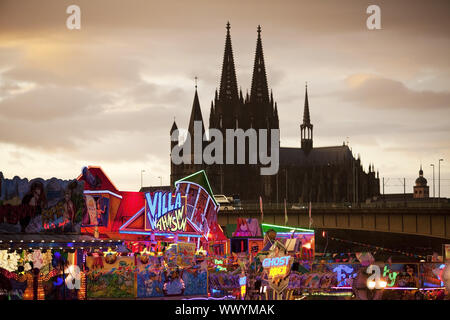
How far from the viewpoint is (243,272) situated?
41.5 m

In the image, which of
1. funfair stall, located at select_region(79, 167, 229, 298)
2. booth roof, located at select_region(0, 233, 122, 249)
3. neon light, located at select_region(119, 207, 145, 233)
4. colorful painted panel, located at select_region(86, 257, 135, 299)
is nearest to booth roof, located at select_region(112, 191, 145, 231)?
funfair stall, located at select_region(79, 167, 229, 298)

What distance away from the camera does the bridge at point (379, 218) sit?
3145 inches

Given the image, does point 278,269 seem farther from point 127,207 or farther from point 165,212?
point 165,212

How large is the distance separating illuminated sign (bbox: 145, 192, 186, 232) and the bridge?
27.2m

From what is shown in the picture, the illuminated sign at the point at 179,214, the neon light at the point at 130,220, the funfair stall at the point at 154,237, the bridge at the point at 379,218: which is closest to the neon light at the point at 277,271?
the funfair stall at the point at 154,237

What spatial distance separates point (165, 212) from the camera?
5953cm

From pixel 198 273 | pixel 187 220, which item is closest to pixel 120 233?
pixel 187 220

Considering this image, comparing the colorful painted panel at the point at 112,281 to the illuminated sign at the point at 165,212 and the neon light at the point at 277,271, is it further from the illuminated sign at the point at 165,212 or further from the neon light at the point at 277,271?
the illuminated sign at the point at 165,212

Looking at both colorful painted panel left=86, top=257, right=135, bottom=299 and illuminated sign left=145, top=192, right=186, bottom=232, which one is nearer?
colorful painted panel left=86, top=257, right=135, bottom=299

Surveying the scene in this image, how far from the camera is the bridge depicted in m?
79.9

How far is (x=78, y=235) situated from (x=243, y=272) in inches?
340

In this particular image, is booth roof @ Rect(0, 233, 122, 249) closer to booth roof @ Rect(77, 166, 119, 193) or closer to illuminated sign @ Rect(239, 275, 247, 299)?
illuminated sign @ Rect(239, 275, 247, 299)

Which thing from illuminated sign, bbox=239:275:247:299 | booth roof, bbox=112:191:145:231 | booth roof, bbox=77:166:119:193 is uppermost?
booth roof, bbox=77:166:119:193
